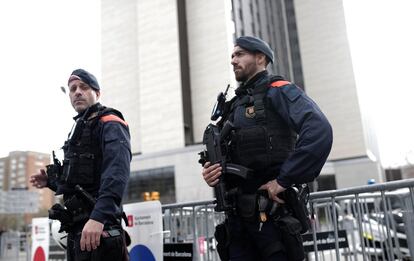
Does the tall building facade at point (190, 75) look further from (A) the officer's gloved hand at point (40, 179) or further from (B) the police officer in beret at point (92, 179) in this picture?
(B) the police officer in beret at point (92, 179)

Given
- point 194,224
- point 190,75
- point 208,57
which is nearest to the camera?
point 194,224

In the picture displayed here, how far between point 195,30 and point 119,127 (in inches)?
1874

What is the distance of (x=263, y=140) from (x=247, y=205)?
1.35 feet

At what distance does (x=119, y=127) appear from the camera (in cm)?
296

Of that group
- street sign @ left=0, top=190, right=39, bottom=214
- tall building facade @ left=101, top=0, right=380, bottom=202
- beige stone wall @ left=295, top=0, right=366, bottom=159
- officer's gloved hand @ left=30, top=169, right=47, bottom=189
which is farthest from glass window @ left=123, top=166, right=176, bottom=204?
officer's gloved hand @ left=30, top=169, right=47, bottom=189

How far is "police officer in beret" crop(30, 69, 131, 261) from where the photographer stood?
8.61 feet

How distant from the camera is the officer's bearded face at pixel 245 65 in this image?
282 cm

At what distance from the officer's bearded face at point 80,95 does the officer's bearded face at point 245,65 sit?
1257mm

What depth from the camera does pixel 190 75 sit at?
1917 inches

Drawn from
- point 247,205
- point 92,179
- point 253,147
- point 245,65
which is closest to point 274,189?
point 247,205

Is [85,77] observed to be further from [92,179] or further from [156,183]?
[156,183]

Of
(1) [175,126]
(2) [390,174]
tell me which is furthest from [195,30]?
(2) [390,174]

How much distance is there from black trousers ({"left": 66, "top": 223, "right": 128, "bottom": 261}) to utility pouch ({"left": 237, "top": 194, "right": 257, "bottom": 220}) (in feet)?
2.99

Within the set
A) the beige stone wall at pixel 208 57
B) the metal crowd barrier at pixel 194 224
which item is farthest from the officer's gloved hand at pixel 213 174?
the beige stone wall at pixel 208 57
